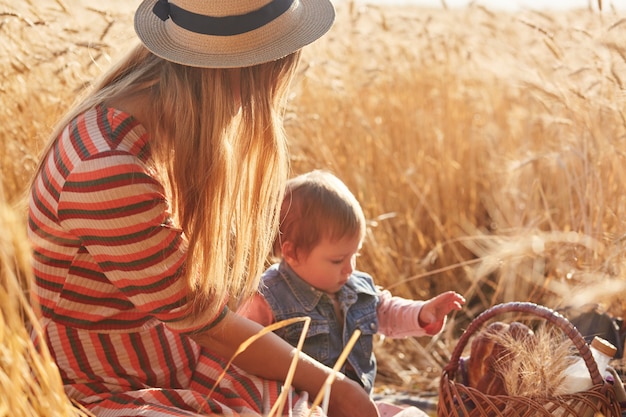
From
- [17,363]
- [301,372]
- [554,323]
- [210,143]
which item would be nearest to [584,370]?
[554,323]

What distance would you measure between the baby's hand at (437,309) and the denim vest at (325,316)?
6.3 inches

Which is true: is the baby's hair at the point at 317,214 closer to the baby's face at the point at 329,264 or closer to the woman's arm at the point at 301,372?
the baby's face at the point at 329,264

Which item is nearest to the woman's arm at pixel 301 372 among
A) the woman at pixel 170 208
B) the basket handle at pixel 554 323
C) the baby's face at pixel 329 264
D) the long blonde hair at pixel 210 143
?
the woman at pixel 170 208

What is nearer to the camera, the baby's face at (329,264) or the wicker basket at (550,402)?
the wicker basket at (550,402)

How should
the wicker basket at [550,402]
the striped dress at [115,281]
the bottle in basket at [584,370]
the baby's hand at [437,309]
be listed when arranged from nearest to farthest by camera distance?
the striped dress at [115,281], the wicker basket at [550,402], the bottle in basket at [584,370], the baby's hand at [437,309]

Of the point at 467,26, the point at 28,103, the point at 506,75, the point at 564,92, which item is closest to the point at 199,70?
the point at 28,103

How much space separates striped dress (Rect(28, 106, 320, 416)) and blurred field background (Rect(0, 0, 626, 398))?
619 millimetres

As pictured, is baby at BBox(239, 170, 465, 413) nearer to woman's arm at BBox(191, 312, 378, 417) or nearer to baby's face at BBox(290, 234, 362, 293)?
baby's face at BBox(290, 234, 362, 293)

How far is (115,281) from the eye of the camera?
180cm

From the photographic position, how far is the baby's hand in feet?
7.71

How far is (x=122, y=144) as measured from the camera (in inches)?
70.5

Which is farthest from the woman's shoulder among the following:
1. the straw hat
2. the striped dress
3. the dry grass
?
the dry grass

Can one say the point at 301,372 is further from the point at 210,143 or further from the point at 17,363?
the point at 17,363

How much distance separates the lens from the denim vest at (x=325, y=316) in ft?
7.89
